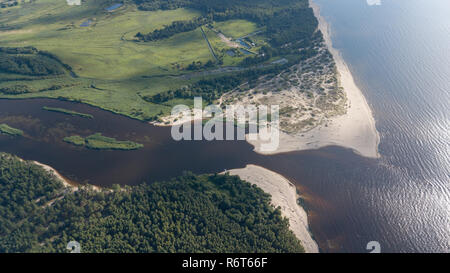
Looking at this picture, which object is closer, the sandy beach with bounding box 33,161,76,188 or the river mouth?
the river mouth

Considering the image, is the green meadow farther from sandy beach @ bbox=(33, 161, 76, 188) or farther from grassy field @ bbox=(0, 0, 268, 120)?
grassy field @ bbox=(0, 0, 268, 120)

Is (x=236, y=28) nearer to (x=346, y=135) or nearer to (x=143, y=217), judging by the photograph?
(x=346, y=135)

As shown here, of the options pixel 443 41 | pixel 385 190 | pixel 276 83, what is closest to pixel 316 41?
pixel 276 83

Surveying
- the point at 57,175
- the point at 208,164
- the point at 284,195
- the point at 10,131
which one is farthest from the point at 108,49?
the point at 284,195

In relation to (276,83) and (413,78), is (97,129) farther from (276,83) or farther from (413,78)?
(413,78)

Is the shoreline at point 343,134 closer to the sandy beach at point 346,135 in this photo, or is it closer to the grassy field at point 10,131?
the sandy beach at point 346,135

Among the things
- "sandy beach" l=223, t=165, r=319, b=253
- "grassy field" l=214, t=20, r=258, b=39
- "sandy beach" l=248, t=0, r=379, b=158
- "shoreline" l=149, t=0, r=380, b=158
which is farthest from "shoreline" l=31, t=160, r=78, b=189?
"grassy field" l=214, t=20, r=258, b=39

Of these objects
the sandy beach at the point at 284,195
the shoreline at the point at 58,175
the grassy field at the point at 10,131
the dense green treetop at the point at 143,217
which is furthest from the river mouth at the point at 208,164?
the dense green treetop at the point at 143,217
